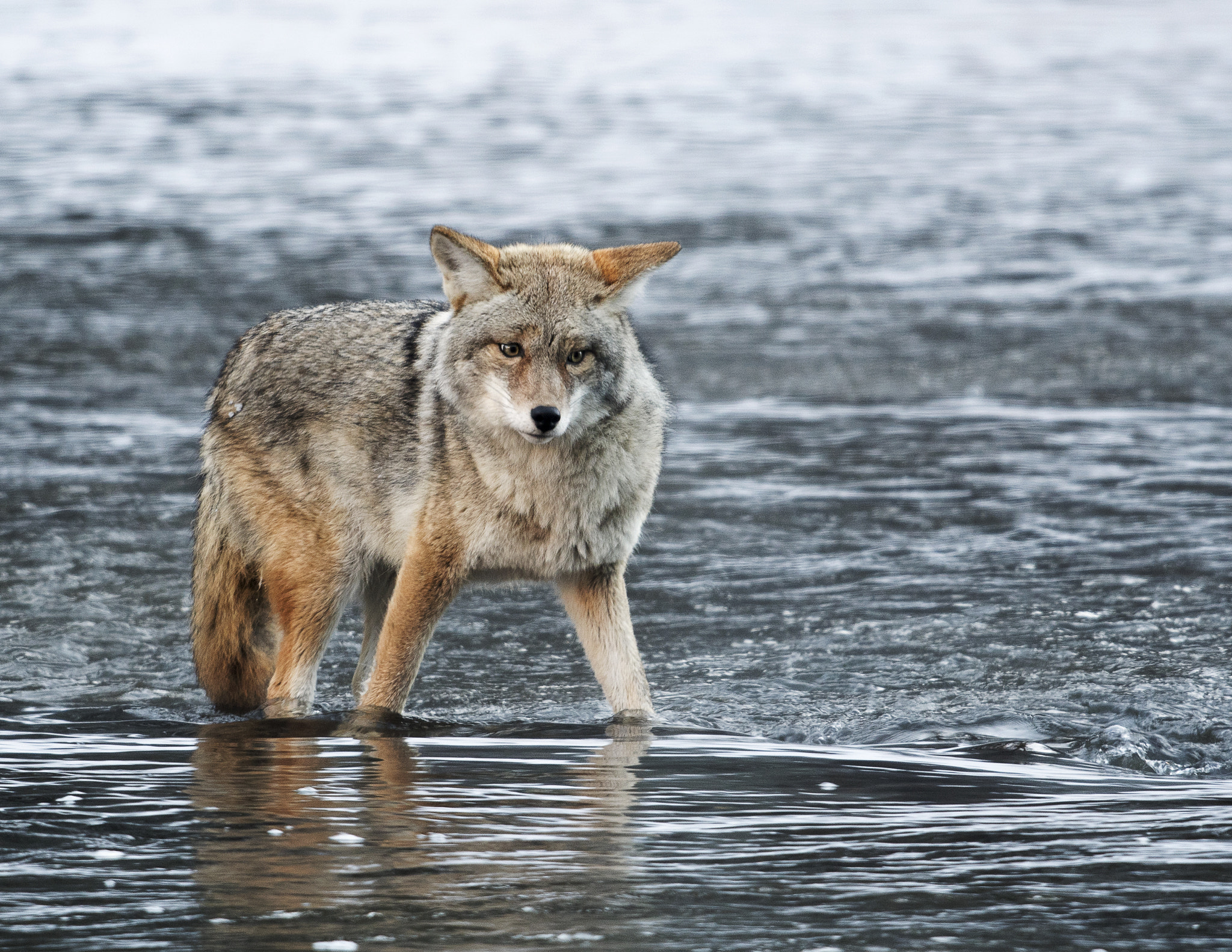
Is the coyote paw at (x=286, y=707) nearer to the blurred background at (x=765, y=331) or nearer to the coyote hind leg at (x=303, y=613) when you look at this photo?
the coyote hind leg at (x=303, y=613)

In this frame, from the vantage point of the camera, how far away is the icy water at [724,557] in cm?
409

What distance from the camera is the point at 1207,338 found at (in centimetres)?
1445

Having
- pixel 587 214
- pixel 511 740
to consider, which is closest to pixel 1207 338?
pixel 587 214

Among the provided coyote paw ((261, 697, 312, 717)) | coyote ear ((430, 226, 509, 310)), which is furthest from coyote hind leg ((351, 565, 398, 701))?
coyote ear ((430, 226, 509, 310))

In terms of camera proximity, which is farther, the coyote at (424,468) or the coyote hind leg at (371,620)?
the coyote hind leg at (371,620)

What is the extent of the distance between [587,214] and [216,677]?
13700mm

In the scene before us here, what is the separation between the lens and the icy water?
13.4 feet

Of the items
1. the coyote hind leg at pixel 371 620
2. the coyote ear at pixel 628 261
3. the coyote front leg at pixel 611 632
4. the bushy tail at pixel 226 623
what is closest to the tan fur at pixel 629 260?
the coyote ear at pixel 628 261

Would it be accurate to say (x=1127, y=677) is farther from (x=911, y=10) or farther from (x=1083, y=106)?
(x=911, y=10)

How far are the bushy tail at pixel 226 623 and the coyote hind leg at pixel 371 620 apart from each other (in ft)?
1.22

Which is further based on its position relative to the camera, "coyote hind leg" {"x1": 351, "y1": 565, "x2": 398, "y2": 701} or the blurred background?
the blurred background

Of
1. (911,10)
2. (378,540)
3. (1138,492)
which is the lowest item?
(1138,492)

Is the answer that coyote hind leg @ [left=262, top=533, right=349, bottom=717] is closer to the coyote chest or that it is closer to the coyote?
the coyote

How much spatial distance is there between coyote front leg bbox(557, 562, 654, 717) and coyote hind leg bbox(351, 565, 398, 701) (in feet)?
3.23
